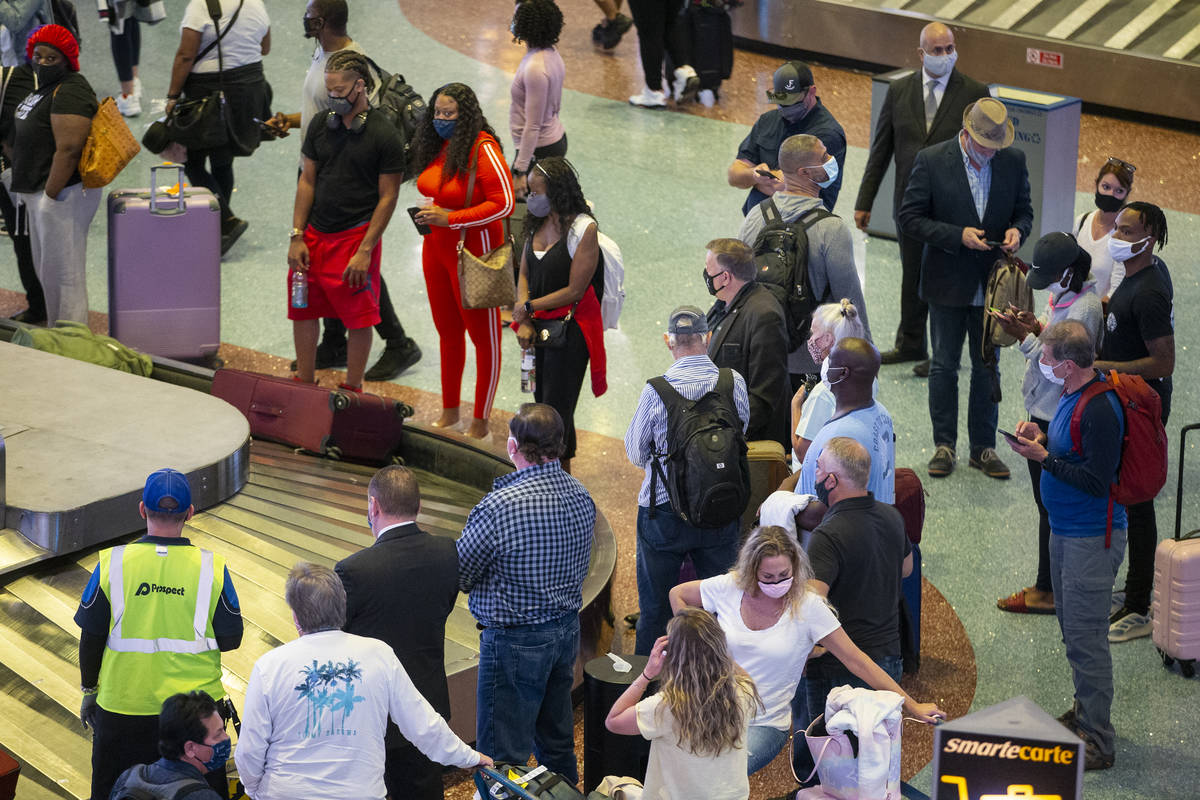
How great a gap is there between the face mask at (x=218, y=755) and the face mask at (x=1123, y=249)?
3823 mm

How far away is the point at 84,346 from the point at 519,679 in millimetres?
4131

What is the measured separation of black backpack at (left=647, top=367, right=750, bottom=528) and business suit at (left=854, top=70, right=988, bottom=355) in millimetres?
3438

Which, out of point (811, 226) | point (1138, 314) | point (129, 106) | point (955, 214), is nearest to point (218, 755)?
point (811, 226)

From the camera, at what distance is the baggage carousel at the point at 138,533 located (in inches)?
200

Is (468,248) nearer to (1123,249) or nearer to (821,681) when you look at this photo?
(1123,249)

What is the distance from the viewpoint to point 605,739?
186 inches

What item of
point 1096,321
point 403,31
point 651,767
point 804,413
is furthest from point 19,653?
point 403,31

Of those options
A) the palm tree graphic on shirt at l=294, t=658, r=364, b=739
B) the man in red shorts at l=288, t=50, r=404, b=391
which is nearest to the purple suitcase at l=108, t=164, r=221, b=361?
the man in red shorts at l=288, t=50, r=404, b=391

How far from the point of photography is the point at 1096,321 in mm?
5938

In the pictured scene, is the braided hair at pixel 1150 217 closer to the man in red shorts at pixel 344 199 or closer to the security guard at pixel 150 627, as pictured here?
the man in red shorts at pixel 344 199

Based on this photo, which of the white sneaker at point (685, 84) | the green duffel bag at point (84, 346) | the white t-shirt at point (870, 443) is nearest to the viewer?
the white t-shirt at point (870, 443)

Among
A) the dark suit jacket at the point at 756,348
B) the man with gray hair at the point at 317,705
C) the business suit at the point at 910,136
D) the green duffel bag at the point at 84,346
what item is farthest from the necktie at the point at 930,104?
the man with gray hair at the point at 317,705

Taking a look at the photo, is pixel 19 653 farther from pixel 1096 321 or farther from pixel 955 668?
pixel 1096 321

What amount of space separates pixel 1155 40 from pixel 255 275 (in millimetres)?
7761
